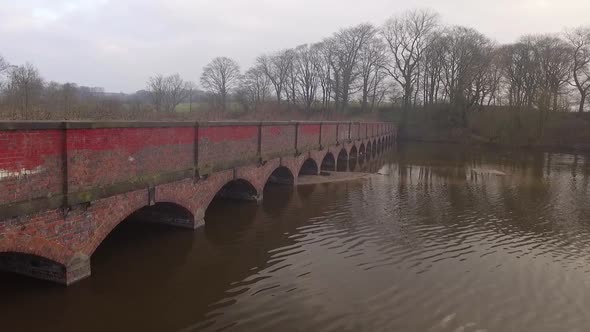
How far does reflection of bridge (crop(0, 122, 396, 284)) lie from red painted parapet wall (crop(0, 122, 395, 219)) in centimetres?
2

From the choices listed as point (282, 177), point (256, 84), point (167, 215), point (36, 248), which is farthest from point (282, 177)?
point (256, 84)

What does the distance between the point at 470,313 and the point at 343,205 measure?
800 cm

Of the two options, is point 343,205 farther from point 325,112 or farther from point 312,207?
point 325,112

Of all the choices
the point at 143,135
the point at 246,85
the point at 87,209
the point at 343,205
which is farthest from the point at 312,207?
the point at 246,85

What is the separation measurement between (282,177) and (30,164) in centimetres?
1233

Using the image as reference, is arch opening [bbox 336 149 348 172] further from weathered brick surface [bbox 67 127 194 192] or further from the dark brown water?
weathered brick surface [bbox 67 127 194 192]

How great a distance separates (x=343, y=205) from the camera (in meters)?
14.6

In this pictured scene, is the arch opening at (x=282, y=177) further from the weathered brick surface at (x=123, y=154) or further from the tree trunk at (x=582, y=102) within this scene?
the tree trunk at (x=582, y=102)

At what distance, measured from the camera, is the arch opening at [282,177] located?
58.2 feet

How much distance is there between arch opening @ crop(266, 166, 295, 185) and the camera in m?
17.7

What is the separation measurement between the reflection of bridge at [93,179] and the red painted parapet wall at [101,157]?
0.02 metres

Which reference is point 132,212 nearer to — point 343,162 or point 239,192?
point 239,192

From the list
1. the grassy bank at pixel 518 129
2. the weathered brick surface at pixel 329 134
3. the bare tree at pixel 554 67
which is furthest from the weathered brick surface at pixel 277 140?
the bare tree at pixel 554 67

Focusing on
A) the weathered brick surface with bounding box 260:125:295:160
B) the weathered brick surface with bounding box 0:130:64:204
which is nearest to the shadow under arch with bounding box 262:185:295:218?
the weathered brick surface with bounding box 260:125:295:160
